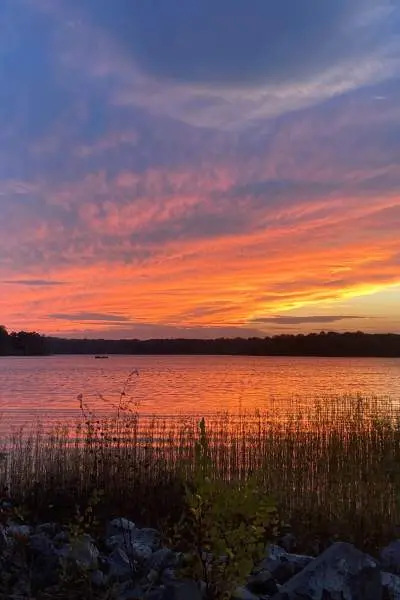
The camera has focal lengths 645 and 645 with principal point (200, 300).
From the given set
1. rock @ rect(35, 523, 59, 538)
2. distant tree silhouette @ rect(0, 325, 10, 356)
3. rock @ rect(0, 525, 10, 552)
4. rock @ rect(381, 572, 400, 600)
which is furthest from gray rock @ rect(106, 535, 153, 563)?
distant tree silhouette @ rect(0, 325, 10, 356)

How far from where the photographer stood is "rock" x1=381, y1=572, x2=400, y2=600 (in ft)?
17.2

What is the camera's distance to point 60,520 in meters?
8.60

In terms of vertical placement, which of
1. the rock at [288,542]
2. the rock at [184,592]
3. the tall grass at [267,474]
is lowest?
the rock at [288,542]

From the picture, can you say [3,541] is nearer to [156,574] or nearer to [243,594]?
[156,574]

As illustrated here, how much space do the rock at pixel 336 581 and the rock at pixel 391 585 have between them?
0.71 feet

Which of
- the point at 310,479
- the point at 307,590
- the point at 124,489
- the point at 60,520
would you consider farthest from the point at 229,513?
the point at 310,479

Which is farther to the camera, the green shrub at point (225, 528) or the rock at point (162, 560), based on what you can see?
the rock at point (162, 560)

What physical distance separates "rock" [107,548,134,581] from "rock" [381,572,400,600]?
7.14 ft

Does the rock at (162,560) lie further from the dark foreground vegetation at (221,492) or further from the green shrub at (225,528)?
the green shrub at (225,528)

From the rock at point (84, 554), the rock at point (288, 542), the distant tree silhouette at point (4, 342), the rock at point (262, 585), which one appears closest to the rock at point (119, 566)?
the rock at point (84, 554)

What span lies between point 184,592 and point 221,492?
0.76m

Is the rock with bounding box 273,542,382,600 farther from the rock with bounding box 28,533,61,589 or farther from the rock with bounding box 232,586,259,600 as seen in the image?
the rock with bounding box 28,533,61,589

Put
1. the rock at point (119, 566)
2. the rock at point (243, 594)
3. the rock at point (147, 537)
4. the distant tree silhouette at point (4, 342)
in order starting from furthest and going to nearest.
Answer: the distant tree silhouette at point (4, 342)
the rock at point (147, 537)
the rock at point (119, 566)
the rock at point (243, 594)

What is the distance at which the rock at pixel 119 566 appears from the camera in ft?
18.6
